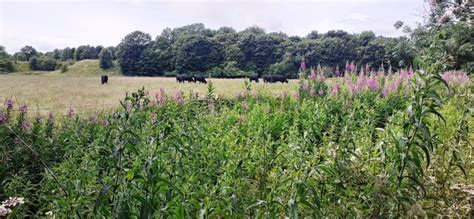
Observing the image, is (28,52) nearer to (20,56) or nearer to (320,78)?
(20,56)

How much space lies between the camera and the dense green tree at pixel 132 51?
50.5ft

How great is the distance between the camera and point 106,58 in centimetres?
1670

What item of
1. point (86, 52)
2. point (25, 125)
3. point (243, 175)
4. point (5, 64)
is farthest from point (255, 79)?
point (86, 52)

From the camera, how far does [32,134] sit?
144 inches

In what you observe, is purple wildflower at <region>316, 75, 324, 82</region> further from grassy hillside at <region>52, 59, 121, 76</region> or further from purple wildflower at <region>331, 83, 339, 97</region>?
grassy hillside at <region>52, 59, 121, 76</region>

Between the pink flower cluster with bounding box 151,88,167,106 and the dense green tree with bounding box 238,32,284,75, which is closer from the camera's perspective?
the pink flower cluster with bounding box 151,88,167,106

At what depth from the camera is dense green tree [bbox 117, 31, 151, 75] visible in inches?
607

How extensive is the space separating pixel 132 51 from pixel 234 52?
448 cm

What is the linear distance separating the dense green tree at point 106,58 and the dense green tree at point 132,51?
54 centimetres

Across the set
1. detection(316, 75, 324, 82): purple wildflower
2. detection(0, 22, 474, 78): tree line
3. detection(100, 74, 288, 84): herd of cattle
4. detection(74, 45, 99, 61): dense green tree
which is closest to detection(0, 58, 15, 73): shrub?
detection(0, 22, 474, 78): tree line

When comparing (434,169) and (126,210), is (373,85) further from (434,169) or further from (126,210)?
(126,210)

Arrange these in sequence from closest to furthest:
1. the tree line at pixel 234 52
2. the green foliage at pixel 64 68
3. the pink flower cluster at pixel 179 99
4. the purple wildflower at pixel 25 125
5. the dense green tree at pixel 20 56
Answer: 1. the purple wildflower at pixel 25 125
2. the pink flower cluster at pixel 179 99
3. the dense green tree at pixel 20 56
4. the tree line at pixel 234 52
5. the green foliage at pixel 64 68

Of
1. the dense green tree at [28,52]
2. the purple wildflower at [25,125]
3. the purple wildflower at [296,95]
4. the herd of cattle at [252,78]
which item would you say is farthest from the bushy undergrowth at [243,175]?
the dense green tree at [28,52]

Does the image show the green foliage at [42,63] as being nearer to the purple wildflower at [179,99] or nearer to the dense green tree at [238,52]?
the dense green tree at [238,52]
